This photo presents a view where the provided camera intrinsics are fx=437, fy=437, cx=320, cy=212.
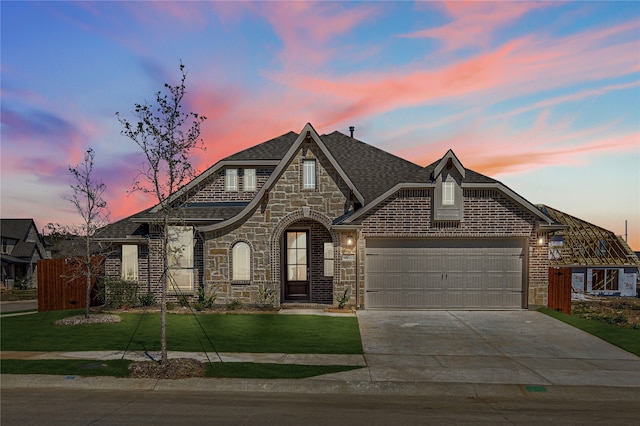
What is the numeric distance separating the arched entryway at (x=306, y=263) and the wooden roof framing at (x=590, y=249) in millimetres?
25213

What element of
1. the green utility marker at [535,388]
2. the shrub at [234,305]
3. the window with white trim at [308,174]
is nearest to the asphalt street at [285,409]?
the green utility marker at [535,388]

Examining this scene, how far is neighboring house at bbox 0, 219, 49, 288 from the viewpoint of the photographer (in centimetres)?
4822

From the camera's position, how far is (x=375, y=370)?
9953 mm

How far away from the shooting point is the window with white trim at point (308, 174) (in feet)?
61.3

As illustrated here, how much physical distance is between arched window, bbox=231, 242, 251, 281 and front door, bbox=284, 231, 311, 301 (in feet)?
8.62

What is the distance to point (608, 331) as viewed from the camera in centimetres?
1475

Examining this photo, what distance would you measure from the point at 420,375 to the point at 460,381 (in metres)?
0.85

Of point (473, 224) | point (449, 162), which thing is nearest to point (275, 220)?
point (449, 162)

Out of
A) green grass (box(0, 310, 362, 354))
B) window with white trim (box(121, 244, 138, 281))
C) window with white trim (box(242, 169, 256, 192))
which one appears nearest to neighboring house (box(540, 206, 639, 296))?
window with white trim (box(242, 169, 256, 192))

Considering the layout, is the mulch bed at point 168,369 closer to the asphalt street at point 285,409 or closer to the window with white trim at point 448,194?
the asphalt street at point 285,409

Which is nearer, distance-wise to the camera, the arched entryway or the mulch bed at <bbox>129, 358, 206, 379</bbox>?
the mulch bed at <bbox>129, 358, 206, 379</bbox>

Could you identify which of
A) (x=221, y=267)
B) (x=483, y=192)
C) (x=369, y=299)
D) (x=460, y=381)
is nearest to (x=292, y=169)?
(x=221, y=267)

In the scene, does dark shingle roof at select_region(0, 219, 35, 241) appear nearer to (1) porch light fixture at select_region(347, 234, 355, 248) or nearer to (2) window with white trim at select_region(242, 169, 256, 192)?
(2) window with white trim at select_region(242, 169, 256, 192)

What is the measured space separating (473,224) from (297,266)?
8.15 metres
